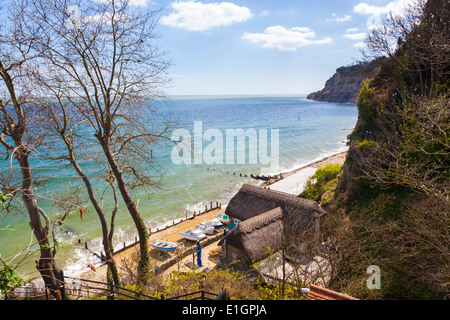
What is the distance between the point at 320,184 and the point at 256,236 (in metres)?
12.2

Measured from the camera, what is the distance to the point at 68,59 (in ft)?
28.7

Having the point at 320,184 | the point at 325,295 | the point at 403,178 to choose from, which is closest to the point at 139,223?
the point at 325,295

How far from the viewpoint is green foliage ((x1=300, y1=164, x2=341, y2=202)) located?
78.8 ft

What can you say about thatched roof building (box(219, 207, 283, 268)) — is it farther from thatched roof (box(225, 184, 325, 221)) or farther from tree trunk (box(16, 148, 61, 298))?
tree trunk (box(16, 148, 61, 298))

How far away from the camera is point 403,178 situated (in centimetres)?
896

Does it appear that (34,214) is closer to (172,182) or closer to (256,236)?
(256,236)

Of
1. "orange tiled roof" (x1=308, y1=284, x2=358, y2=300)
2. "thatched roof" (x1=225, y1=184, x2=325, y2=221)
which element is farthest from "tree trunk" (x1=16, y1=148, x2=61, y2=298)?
"thatched roof" (x1=225, y1=184, x2=325, y2=221)

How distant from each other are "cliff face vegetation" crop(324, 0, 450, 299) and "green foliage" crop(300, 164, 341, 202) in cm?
463

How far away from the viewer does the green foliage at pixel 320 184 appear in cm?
2401

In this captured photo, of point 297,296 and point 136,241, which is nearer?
point 297,296
